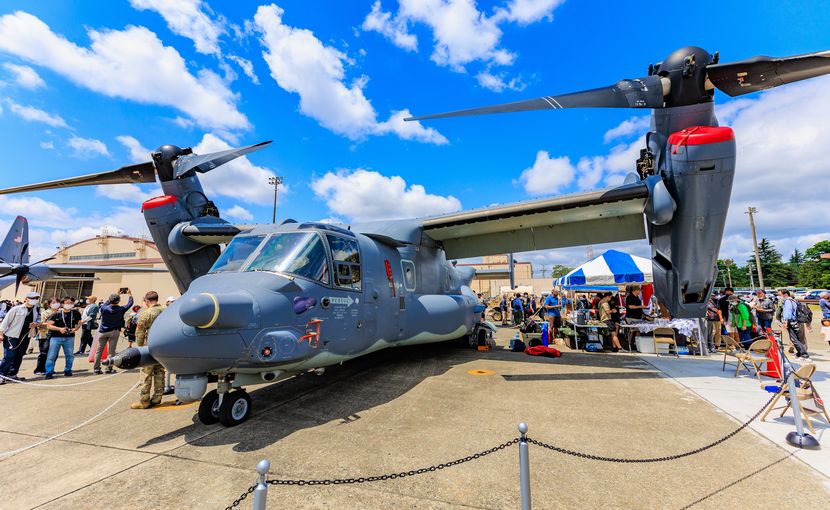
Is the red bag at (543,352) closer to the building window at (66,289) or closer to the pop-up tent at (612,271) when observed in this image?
the pop-up tent at (612,271)

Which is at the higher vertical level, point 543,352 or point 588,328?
point 588,328

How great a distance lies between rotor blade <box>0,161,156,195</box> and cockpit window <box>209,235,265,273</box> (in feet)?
20.2

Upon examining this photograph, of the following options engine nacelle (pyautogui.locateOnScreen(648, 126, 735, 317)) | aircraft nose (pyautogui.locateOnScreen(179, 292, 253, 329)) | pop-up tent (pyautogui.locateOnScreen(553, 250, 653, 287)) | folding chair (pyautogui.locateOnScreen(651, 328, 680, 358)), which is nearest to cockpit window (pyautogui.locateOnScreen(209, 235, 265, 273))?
aircraft nose (pyautogui.locateOnScreen(179, 292, 253, 329))

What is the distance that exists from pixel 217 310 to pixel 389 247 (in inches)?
165

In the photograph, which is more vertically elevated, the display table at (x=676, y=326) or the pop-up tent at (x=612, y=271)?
the pop-up tent at (x=612, y=271)

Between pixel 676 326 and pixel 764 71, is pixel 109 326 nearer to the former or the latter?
pixel 764 71

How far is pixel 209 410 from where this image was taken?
15.2ft

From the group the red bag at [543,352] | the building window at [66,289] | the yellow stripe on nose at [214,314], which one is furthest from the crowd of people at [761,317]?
the building window at [66,289]

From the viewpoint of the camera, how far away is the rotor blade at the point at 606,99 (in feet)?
21.5

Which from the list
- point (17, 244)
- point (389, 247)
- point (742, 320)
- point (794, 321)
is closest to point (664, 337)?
point (742, 320)

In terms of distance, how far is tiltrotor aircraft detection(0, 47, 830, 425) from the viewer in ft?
13.6

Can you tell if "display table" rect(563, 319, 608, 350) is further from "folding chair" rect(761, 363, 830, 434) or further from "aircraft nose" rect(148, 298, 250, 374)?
"aircraft nose" rect(148, 298, 250, 374)

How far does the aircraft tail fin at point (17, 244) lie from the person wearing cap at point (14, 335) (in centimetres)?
1082

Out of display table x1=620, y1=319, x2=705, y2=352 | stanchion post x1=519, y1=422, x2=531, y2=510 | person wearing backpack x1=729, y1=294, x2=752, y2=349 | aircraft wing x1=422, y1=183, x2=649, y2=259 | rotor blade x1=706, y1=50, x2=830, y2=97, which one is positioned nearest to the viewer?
stanchion post x1=519, y1=422, x2=531, y2=510
